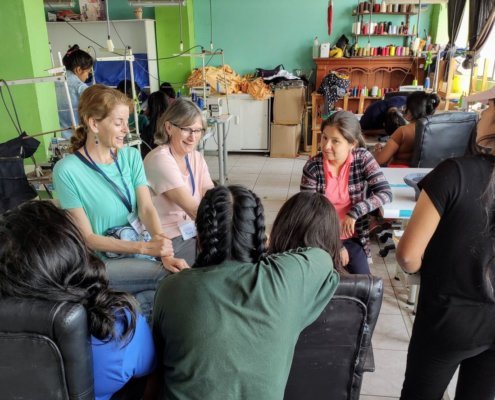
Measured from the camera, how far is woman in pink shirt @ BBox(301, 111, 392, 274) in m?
1.98

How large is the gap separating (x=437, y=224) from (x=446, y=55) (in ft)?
15.2

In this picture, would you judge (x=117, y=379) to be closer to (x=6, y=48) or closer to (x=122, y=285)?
(x=122, y=285)

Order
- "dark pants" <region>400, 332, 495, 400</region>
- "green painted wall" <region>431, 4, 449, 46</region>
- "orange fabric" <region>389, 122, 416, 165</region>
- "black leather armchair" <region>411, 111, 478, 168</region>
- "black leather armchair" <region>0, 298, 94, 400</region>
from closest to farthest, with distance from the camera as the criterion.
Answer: "black leather armchair" <region>0, 298, 94, 400</region>
"dark pants" <region>400, 332, 495, 400</region>
"black leather armchair" <region>411, 111, 478, 168</region>
"orange fabric" <region>389, 122, 416, 165</region>
"green painted wall" <region>431, 4, 449, 46</region>

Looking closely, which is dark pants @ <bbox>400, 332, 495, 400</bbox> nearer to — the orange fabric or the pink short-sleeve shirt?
the pink short-sleeve shirt

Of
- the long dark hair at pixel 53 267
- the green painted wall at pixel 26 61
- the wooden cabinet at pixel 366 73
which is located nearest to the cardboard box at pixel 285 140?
the wooden cabinet at pixel 366 73

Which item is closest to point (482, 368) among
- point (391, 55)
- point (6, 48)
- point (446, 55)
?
point (6, 48)

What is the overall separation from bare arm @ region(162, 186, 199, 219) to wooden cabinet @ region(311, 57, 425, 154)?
4.39 m

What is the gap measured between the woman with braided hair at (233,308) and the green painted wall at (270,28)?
5.98 metres

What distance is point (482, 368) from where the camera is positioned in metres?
1.15

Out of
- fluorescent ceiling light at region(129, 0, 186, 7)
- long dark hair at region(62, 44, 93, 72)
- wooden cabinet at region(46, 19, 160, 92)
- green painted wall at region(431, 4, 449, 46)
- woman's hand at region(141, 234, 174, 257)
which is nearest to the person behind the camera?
woman's hand at region(141, 234, 174, 257)

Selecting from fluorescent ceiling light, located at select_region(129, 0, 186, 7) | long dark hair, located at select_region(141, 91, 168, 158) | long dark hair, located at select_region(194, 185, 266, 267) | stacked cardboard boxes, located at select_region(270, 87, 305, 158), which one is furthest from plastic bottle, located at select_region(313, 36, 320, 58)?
long dark hair, located at select_region(194, 185, 266, 267)

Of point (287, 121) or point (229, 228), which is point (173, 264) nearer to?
point (229, 228)

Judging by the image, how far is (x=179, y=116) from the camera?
2020 mm

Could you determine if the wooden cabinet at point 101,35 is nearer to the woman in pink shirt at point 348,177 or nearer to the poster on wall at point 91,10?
the poster on wall at point 91,10
